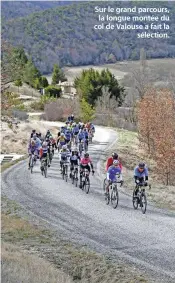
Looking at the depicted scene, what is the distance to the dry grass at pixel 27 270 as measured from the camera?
12.3 meters

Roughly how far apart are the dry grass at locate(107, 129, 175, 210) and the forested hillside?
114329 millimetres

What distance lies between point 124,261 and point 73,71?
15160 cm

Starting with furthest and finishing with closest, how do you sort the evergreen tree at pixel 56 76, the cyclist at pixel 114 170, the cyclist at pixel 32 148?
the evergreen tree at pixel 56 76
the cyclist at pixel 32 148
the cyclist at pixel 114 170

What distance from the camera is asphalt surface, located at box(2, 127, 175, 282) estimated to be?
1553 centimetres

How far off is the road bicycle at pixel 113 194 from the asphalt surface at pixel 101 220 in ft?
0.87

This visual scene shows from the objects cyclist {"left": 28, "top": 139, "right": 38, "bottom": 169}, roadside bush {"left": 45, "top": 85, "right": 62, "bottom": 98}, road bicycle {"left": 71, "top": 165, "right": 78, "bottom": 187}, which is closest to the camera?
road bicycle {"left": 71, "top": 165, "right": 78, "bottom": 187}

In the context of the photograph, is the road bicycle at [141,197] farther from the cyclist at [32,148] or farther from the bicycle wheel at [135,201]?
the cyclist at [32,148]

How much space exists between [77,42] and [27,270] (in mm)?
178536

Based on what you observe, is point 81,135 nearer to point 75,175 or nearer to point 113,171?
point 75,175

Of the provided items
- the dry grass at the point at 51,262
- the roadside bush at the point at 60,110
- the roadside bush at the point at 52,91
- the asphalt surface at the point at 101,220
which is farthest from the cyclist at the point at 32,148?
the roadside bush at the point at 52,91

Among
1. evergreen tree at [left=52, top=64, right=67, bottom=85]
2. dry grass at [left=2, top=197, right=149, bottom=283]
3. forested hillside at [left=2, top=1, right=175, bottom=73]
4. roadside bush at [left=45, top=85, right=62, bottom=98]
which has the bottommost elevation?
dry grass at [left=2, top=197, right=149, bottom=283]

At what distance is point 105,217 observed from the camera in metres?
20.5

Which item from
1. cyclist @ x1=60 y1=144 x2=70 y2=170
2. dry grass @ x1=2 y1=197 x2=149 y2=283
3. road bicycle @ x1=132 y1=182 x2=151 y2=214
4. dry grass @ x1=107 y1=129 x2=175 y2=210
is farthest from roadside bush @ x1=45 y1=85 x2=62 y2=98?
dry grass @ x1=2 y1=197 x2=149 y2=283

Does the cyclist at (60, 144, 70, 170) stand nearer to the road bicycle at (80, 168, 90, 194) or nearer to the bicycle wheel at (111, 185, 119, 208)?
the road bicycle at (80, 168, 90, 194)
